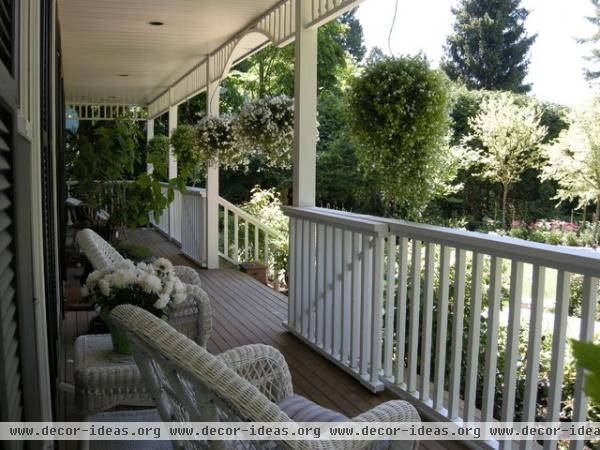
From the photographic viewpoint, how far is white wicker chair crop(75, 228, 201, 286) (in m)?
2.64

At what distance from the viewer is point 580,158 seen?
1541cm

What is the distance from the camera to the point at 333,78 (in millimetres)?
17844

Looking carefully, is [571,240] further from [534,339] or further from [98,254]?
[98,254]

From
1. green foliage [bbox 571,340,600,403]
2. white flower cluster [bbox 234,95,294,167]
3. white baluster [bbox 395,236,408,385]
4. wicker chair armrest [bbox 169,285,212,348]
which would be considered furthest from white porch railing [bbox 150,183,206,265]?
green foliage [bbox 571,340,600,403]

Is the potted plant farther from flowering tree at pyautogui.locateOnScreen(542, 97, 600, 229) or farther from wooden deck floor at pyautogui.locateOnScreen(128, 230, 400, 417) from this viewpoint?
flowering tree at pyautogui.locateOnScreen(542, 97, 600, 229)

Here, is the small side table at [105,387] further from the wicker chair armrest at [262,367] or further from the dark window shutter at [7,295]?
the dark window shutter at [7,295]

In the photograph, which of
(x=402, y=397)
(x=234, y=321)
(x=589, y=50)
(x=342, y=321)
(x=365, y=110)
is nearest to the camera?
(x=365, y=110)

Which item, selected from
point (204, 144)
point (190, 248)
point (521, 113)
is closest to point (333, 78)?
point (521, 113)

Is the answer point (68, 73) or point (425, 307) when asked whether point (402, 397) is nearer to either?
point (425, 307)

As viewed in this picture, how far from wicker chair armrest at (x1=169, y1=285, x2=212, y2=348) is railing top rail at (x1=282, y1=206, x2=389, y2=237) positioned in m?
0.92

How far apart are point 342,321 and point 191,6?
3.02 m

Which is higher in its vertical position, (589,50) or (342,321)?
(589,50)

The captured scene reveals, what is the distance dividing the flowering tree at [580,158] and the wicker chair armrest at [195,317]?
1461 cm

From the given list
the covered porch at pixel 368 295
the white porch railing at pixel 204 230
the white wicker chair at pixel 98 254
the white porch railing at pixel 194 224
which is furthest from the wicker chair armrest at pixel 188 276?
the white porch railing at pixel 194 224
